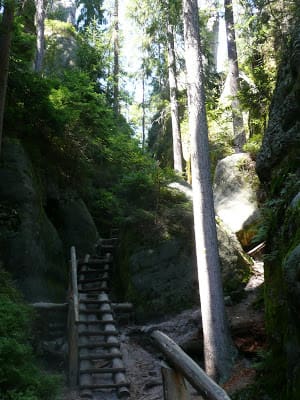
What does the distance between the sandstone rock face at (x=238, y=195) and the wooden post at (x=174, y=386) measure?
9862 millimetres

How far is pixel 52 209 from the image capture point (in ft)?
45.8

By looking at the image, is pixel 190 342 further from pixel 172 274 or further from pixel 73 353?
pixel 172 274

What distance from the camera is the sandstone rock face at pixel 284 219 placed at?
16.5 feet

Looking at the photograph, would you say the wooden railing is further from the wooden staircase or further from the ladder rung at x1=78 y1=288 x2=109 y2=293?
the ladder rung at x1=78 y1=288 x2=109 y2=293

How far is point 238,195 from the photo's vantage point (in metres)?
14.5

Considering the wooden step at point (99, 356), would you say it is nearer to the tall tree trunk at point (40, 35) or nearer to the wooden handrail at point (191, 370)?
the wooden handrail at point (191, 370)

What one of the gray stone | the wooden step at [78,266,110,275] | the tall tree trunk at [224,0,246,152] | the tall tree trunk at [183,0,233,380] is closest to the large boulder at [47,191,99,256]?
the gray stone

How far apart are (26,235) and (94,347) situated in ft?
11.5

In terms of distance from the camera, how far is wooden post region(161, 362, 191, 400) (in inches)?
157

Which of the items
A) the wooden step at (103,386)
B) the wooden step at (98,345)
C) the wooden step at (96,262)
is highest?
the wooden step at (96,262)

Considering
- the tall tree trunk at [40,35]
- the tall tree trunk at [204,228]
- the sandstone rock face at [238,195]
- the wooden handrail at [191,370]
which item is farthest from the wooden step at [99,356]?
the tall tree trunk at [40,35]

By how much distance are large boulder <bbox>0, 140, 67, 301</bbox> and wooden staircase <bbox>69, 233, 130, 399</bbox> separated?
84cm

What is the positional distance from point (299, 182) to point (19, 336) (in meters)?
4.96

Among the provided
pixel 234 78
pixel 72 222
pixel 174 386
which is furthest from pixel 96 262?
pixel 174 386
